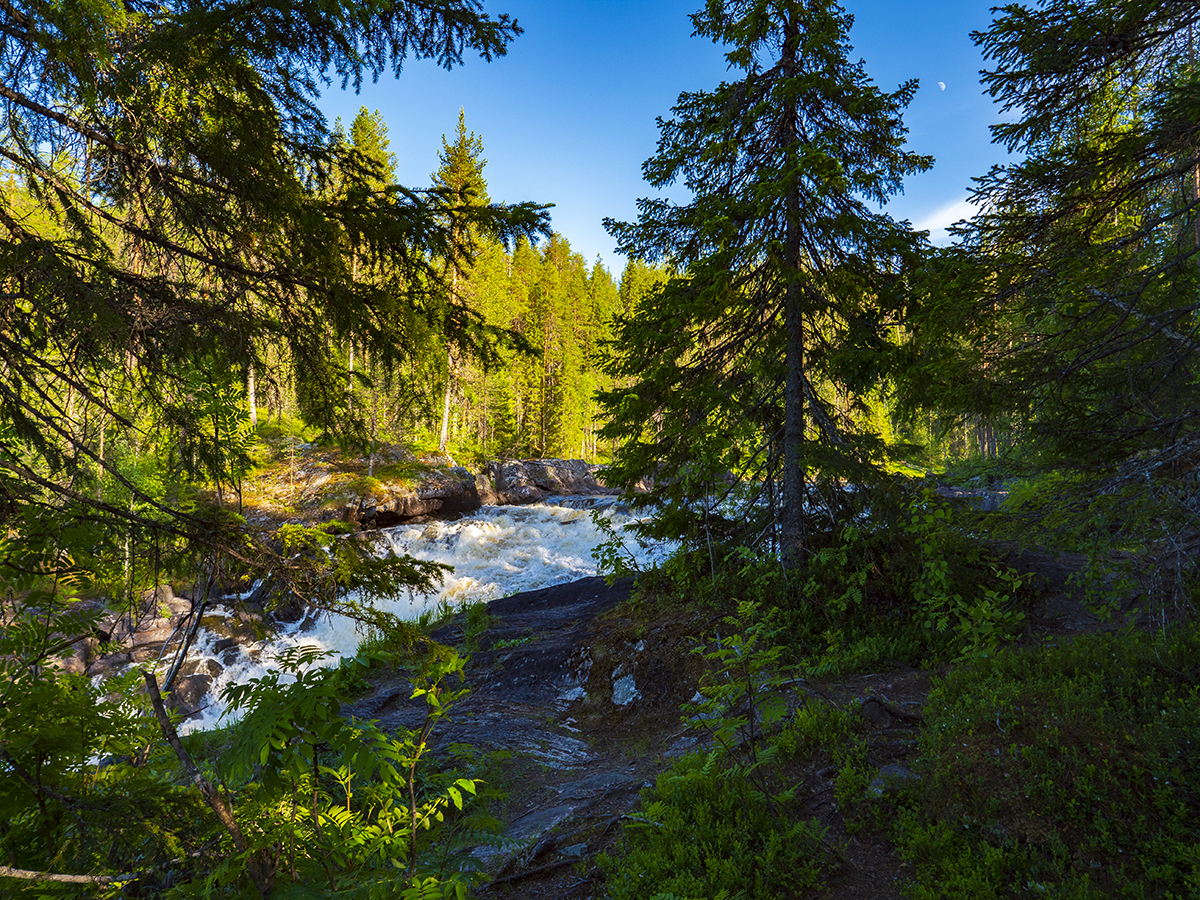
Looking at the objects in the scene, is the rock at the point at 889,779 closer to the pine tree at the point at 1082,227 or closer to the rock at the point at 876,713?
the rock at the point at 876,713

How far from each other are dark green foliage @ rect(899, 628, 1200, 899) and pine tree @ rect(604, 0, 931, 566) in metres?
3.29

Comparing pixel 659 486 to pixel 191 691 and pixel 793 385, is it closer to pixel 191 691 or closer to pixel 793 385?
pixel 793 385

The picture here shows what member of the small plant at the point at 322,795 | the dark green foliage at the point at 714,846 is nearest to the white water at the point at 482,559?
the dark green foliage at the point at 714,846

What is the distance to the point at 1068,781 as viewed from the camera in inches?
154

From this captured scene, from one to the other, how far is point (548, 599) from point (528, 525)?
9.48 m

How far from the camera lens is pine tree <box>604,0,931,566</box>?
7.59m

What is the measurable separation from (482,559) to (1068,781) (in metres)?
17.1

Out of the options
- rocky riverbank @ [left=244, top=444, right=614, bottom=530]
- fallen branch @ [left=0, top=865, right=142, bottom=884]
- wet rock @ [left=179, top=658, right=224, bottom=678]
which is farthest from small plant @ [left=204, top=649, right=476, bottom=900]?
rocky riverbank @ [left=244, top=444, right=614, bottom=530]

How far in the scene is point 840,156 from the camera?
8008mm

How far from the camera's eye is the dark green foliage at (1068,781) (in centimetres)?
338

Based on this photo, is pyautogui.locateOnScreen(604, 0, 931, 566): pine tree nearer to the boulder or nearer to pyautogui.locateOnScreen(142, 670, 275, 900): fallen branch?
pyautogui.locateOnScreen(142, 670, 275, 900): fallen branch

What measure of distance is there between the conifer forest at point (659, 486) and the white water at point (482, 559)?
574 cm

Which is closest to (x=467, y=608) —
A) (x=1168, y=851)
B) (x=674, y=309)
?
(x=674, y=309)

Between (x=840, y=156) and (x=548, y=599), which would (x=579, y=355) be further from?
(x=840, y=156)
